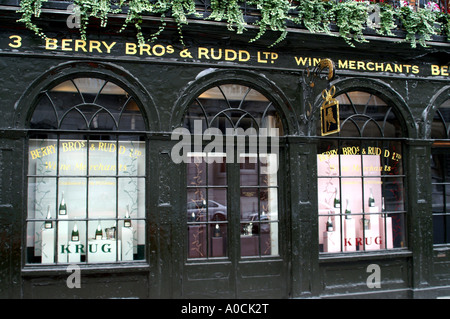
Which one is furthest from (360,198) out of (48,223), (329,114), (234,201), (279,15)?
(48,223)

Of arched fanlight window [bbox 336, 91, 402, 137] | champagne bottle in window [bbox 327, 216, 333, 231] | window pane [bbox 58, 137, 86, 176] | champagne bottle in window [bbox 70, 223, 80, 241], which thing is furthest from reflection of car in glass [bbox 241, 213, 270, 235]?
window pane [bbox 58, 137, 86, 176]

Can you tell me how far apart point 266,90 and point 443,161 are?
3918mm

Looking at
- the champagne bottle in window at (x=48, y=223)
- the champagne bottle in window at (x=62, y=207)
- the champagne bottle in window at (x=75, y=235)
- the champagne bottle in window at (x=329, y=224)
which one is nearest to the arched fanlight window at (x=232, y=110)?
the champagne bottle in window at (x=329, y=224)

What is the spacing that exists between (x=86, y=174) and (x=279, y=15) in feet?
13.5

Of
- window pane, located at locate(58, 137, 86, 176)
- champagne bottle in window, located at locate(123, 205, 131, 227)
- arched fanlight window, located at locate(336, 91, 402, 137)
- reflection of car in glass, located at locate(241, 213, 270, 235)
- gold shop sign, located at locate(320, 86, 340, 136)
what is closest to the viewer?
gold shop sign, located at locate(320, 86, 340, 136)

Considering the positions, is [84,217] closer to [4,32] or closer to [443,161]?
[4,32]

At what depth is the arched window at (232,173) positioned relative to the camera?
256 inches

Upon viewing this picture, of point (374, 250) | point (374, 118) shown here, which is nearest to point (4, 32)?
point (374, 118)

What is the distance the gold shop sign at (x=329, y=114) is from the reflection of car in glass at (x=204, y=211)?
217 centimetres

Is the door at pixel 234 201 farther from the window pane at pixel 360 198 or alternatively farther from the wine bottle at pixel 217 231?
the window pane at pixel 360 198

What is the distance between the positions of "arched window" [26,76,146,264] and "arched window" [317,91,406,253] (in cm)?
334

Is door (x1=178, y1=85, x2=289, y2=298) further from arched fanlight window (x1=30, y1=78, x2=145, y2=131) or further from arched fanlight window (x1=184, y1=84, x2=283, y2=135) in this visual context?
arched fanlight window (x1=30, y1=78, x2=145, y2=131)

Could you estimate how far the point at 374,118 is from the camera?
732 cm

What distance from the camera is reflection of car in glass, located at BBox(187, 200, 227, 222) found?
648 centimetres
